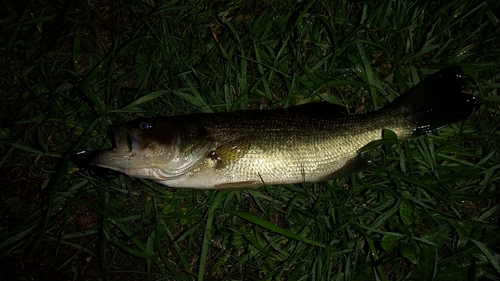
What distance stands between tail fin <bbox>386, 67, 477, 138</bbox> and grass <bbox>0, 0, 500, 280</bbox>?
0.67 feet

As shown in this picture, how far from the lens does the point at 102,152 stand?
2.36 m

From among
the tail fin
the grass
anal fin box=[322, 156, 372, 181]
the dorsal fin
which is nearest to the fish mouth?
the grass

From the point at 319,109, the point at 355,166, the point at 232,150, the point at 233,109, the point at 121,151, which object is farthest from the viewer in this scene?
the point at 233,109

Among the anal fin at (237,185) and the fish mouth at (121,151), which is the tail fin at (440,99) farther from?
the fish mouth at (121,151)

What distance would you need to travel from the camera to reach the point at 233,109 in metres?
2.95

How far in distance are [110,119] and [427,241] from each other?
3.03 m

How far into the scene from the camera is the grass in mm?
2818

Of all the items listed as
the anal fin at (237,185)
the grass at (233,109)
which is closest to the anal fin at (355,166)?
→ the grass at (233,109)

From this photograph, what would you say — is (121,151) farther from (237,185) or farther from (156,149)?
(237,185)

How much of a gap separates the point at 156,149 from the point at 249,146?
2.29 feet

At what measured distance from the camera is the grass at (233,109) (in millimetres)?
2818

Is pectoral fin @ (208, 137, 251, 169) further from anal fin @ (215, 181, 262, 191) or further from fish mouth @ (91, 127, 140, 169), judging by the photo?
fish mouth @ (91, 127, 140, 169)

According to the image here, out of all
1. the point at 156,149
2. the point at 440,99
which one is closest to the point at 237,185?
the point at 156,149

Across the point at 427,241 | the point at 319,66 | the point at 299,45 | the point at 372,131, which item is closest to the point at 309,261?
the point at 427,241
